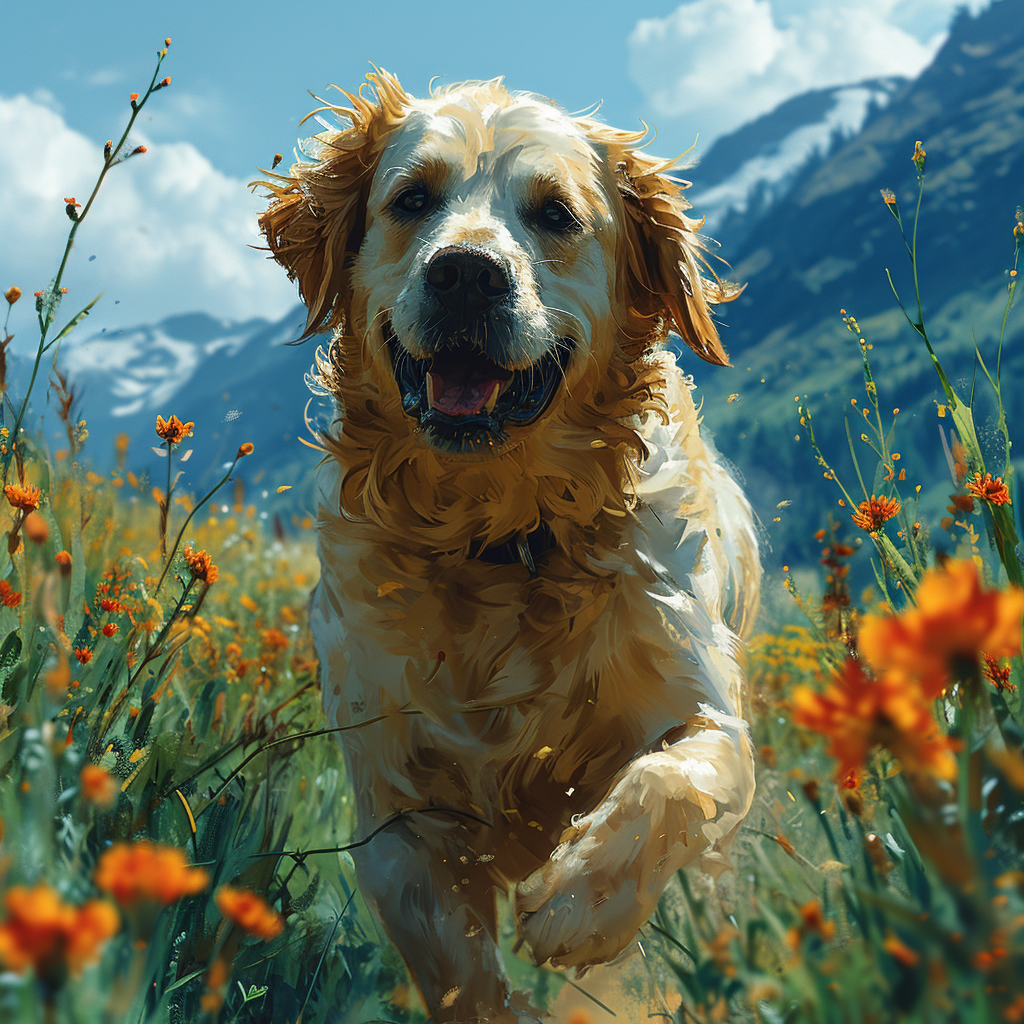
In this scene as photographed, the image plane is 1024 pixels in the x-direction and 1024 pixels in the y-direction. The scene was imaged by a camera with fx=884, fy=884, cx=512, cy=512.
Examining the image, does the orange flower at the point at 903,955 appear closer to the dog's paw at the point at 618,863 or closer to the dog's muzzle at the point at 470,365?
the dog's paw at the point at 618,863

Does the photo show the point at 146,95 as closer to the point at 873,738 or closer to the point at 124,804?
the point at 124,804

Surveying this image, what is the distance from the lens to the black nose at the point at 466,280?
2166mm

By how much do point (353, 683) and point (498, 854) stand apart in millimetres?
636

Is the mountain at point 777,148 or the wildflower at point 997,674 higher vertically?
the mountain at point 777,148

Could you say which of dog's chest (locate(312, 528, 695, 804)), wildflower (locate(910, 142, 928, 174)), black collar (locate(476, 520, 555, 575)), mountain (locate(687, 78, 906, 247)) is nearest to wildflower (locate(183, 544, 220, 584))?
dog's chest (locate(312, 528, 695, 804))

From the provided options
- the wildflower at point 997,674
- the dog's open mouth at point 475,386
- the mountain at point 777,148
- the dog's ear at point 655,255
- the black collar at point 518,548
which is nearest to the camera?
the wildflower at point 997,674

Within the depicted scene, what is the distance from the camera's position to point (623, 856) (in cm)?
188

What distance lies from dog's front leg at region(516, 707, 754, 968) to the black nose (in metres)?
1.17

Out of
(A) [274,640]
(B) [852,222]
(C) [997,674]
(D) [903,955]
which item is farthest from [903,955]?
(B) [852,222]

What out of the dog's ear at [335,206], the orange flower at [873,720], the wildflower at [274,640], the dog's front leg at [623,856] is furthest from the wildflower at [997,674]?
the wildflower at [274,640]

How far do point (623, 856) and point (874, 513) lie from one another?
974 millimetres

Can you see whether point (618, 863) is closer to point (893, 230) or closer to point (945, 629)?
point (945, 629)

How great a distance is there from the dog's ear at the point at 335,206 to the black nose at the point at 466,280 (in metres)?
0.68

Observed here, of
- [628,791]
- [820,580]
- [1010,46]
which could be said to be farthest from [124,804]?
[1010,46]
